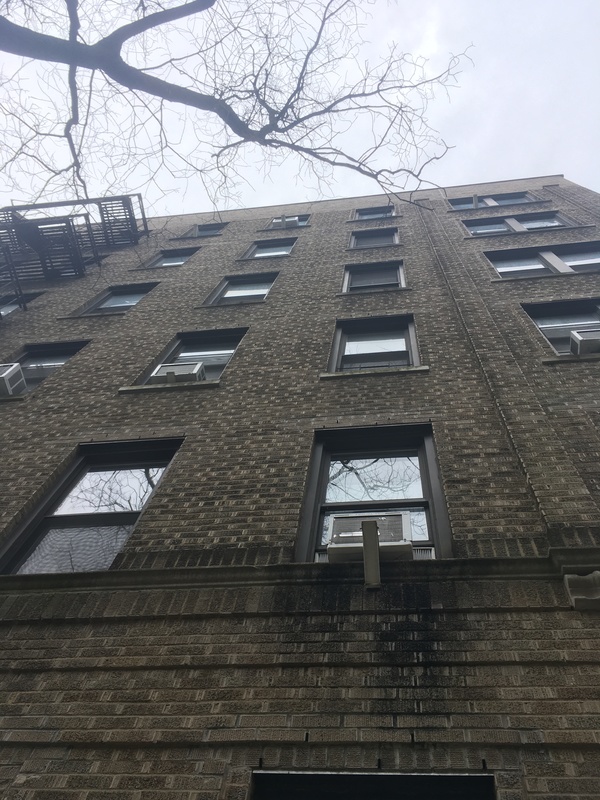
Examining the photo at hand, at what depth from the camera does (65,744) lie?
385cm

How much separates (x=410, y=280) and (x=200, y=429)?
21.7ft

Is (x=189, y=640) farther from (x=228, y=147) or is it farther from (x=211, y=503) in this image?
(x=228, y=147)

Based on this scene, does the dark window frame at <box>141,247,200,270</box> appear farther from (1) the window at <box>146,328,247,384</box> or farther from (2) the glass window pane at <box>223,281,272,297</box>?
(1) the window at <box>146,328,247,384</box>

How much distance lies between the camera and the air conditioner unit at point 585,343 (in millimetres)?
7977

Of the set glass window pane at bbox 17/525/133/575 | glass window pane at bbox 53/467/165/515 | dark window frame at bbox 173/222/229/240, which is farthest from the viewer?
dark window frame at bbox 173/222/229/240

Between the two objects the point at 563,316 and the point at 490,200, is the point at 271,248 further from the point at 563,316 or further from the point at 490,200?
the point at 563,316

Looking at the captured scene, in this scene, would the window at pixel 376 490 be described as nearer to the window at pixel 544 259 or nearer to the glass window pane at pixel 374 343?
the glass window pane at pixel 374 343

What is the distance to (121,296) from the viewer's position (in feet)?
50.0

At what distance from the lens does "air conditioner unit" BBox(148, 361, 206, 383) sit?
876cm

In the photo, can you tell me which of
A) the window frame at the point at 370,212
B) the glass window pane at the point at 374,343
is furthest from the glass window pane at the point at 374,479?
the window frame at the point at 370,212

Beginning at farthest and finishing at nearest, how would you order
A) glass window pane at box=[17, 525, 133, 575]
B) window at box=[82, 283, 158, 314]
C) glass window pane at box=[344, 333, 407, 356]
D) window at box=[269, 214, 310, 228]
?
window at box=[269, 214, 310, 228] < window at box=[82, 283, 158, 314] < glass window pane at box=[344, 333, 407, 356] < glass window pane at box=[17, 525, 133, 575]

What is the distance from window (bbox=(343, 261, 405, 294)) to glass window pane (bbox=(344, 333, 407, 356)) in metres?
2.80

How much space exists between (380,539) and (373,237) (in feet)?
44.9

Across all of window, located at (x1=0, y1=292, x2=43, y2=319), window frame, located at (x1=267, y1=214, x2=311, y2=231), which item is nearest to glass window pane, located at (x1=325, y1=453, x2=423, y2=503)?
window, located at (x1=0, y1=292, x2=43, y2=319)
